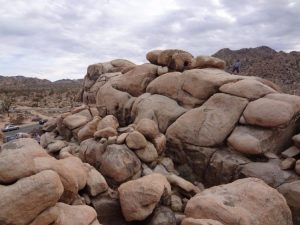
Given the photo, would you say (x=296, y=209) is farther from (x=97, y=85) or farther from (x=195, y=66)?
(x=97, y=85)

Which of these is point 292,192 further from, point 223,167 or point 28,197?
point 28,197

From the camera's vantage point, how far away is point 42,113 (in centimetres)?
4756

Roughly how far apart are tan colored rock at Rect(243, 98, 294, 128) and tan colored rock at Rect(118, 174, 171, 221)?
5192 millimetres

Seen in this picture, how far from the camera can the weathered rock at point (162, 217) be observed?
12.2 meters

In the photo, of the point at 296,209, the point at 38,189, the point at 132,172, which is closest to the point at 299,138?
the point at 296,209

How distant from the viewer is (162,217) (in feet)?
40.4

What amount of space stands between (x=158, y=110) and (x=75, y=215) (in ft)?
28.4

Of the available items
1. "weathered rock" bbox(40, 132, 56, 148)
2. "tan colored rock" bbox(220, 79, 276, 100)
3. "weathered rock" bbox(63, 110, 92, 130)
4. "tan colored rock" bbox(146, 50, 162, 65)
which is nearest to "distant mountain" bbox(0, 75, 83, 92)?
"weathered rock" bbox(40, 132, 56, 148)

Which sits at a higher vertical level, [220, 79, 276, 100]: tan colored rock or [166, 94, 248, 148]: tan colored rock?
[220, 79, 276, 100]: tan colored rock

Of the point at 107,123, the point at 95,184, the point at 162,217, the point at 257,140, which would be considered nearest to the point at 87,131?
the point at 107,123

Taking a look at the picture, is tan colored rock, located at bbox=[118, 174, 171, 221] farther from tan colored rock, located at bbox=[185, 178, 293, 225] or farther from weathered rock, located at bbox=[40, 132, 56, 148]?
weathered rock, located at bbox=[40, 132, 56, 148]

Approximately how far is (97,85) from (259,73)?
33.5m

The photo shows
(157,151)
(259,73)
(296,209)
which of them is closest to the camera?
(296,209)

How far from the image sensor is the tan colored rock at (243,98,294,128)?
15.1 m
